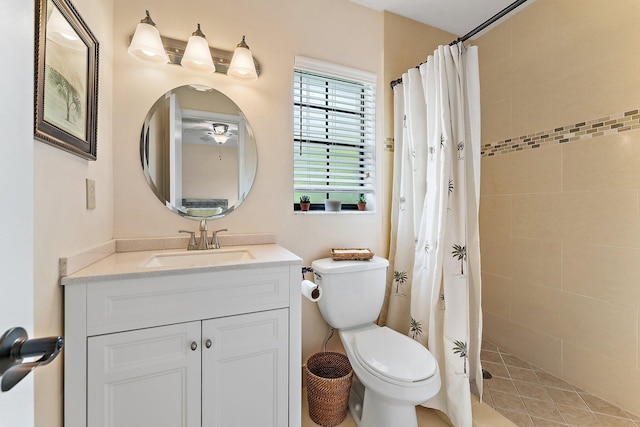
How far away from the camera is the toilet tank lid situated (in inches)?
62.4

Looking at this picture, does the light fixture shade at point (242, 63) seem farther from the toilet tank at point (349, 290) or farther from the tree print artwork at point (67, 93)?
the toilet tank at point (349, 290)

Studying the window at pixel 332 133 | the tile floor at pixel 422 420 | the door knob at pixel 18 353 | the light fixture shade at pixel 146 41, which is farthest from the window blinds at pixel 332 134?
the door knob at pixel 18 353

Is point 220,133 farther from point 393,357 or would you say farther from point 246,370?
point 393,357

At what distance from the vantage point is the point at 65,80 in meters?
0.96

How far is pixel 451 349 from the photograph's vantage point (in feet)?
4.84

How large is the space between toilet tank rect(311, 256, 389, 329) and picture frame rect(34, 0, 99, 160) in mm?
1229

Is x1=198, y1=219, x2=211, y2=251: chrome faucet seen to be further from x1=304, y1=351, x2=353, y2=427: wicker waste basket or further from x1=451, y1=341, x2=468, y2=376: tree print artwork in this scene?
x1=451, y1=341, x2=468, y2=376: tree print artwork

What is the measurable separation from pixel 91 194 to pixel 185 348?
0.74m

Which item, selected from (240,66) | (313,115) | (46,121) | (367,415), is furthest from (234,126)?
(367,415)

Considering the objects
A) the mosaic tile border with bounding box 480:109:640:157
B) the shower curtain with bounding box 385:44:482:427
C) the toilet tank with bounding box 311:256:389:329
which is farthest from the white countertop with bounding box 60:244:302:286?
the mosaic tile border with bounding box 480:109:640:157

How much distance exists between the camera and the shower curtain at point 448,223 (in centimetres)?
148

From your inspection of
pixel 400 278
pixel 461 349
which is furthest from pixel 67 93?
pixel 461 349

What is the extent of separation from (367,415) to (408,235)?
1.05m

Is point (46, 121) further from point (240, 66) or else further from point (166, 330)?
point (240, 66)
